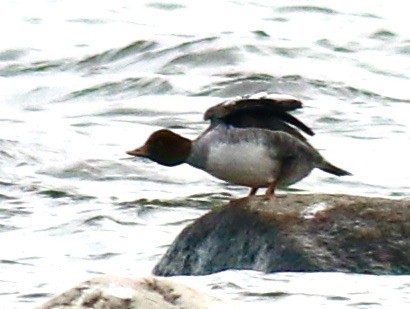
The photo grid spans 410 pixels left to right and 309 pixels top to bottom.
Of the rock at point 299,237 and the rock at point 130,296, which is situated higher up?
the rock at point 130,296

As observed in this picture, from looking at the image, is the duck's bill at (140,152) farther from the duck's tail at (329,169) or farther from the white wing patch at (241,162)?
the duck's tail at (329,169)

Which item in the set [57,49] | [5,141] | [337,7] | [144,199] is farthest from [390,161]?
[337,7]

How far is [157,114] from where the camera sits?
14.9m

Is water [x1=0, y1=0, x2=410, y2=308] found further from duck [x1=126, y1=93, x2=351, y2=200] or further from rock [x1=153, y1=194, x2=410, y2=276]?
duck [x1=126, y1=93, x2=351, y2=200]

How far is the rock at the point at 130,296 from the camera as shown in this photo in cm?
604

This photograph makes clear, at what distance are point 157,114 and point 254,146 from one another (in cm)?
563

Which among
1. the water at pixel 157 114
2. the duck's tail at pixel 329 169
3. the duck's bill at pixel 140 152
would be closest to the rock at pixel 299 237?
the water at pixel 157 114

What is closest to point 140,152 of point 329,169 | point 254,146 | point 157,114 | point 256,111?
point 256,111

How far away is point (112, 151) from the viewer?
1344 centimetres

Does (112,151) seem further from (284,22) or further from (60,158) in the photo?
(284,22)

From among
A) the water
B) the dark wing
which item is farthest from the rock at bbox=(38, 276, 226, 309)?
the dark wing

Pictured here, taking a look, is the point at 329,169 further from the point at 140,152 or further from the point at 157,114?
the point at 157,114

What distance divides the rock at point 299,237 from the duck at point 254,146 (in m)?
0.39

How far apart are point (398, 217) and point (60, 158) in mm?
4999
